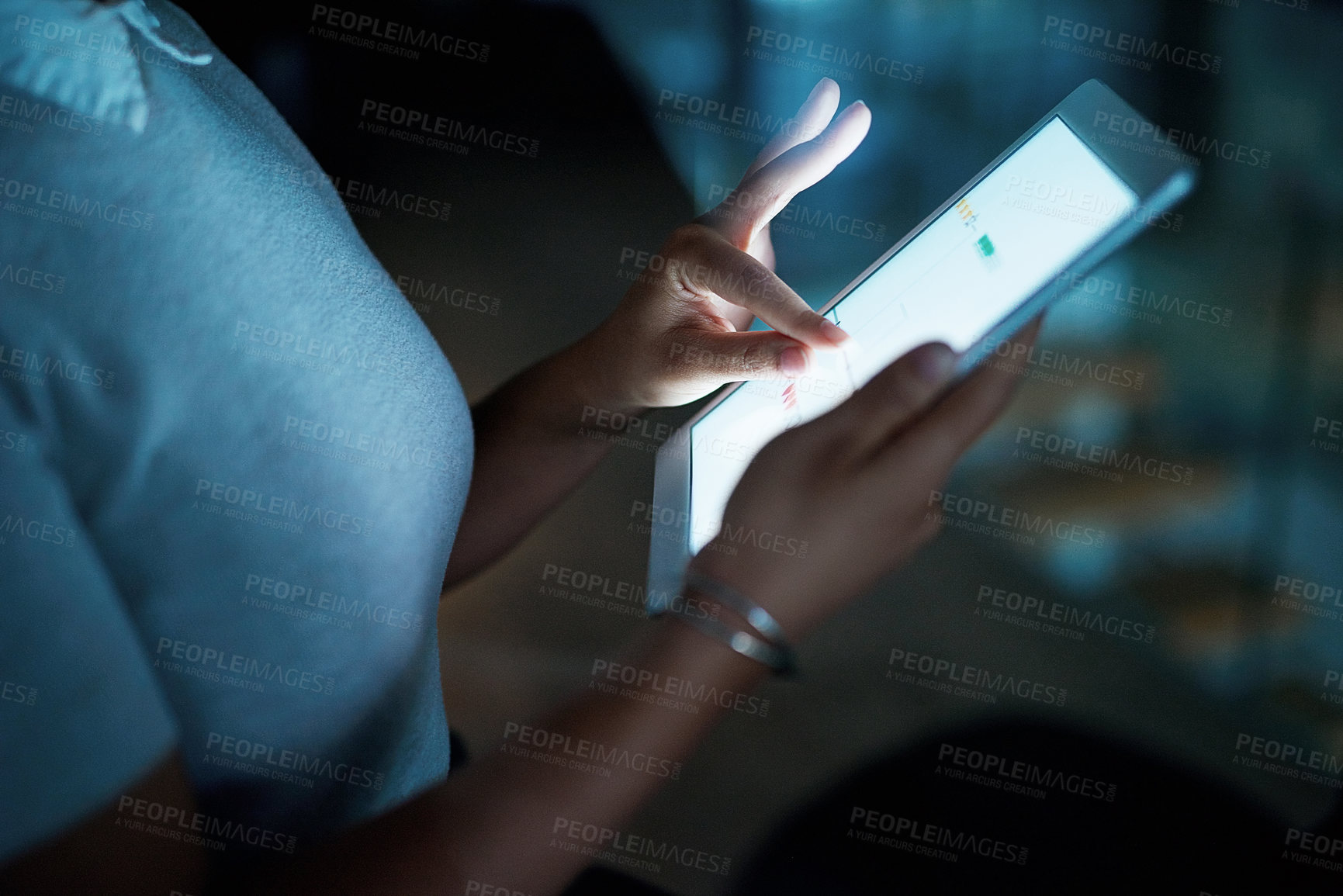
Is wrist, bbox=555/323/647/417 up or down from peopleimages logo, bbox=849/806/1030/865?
up

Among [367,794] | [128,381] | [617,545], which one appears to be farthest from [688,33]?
[367,794]

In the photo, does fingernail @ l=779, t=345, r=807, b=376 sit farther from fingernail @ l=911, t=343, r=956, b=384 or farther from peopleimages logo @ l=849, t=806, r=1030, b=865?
peopleimages logo @ l=849, t=806, r=1030, b=865

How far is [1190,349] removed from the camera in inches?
31.8

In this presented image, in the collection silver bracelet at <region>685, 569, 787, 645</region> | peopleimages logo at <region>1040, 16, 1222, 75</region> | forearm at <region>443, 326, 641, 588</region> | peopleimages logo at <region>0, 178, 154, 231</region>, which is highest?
peopleimages logo at <region>1040, 16, 1222, 75</region>

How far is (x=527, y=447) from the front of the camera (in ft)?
2.26

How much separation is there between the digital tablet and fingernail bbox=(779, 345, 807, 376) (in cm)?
3

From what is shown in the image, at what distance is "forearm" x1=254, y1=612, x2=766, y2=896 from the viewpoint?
391mm

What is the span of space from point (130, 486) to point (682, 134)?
70 centimetres

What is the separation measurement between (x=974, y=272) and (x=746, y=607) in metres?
0.30

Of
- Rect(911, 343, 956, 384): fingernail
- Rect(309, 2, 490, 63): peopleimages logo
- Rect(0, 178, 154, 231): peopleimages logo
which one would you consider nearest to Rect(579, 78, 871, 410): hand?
Rect(911, 343, 956, 384): fingernail

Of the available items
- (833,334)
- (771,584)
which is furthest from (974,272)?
(771,584)

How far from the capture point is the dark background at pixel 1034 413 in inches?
31.0

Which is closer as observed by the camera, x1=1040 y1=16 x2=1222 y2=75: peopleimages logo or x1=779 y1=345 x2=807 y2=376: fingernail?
x1=779 y1=345 x2=807 y2=376: fingernail

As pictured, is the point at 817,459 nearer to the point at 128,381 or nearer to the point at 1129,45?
the point at 128,381
